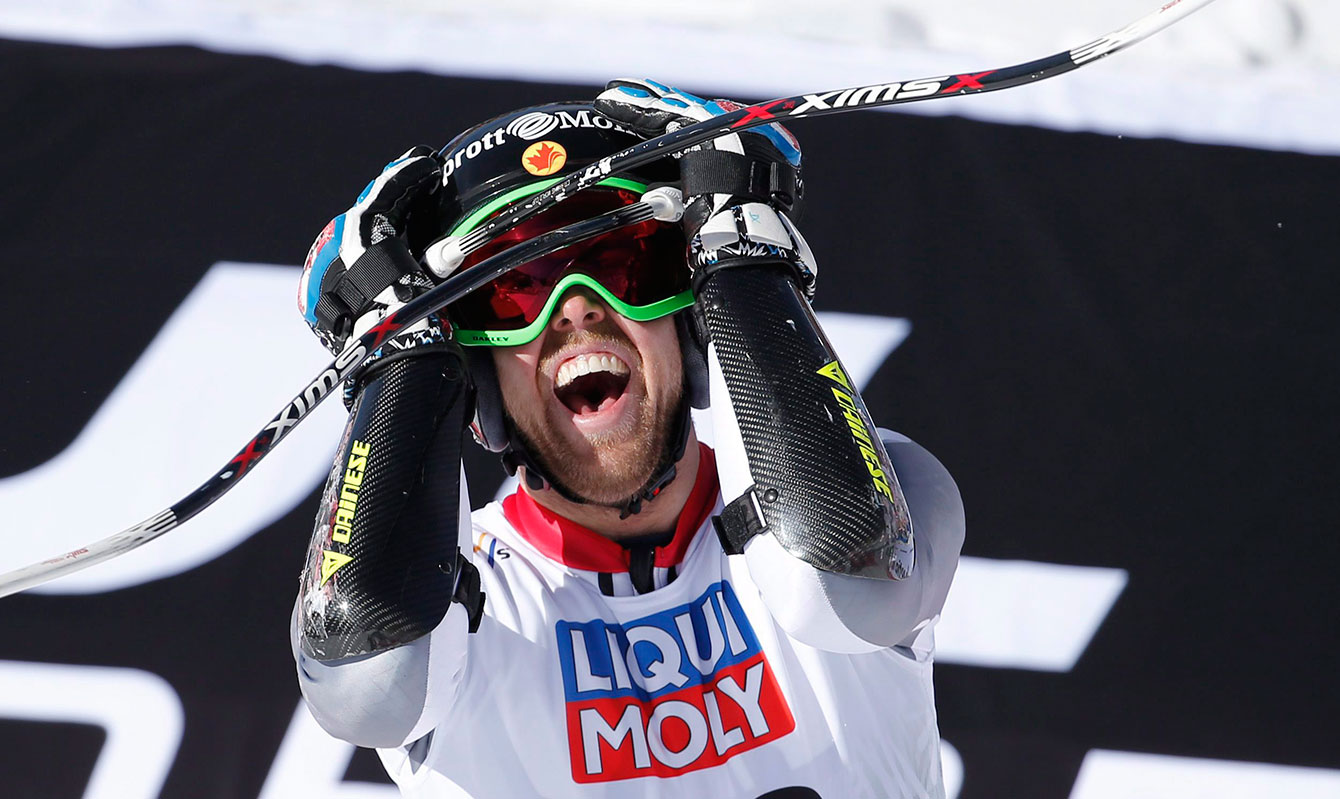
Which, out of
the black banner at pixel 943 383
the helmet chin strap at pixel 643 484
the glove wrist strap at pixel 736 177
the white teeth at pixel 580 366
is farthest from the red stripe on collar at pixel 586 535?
A: the black banner at pixel 943 383

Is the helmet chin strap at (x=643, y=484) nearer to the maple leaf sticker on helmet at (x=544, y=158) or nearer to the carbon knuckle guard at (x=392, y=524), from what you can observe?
the carbon knuckle guard at (x=392, y=524)

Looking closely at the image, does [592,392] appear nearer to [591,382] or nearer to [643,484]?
[591,382]

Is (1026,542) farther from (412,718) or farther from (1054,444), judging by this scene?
(412,718)

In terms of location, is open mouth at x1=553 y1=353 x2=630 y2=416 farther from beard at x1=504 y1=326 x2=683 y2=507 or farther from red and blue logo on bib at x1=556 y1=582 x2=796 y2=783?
red and blue logo on bib at x1=556 y1=582 x2=796 y2=783

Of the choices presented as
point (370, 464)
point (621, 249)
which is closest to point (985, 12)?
point (621, 249)

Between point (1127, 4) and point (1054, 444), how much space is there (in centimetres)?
82

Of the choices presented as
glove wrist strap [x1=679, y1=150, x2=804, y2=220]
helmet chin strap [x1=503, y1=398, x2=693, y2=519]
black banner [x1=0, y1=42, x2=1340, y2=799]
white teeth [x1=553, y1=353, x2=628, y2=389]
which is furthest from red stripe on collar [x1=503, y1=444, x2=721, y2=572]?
black banner [x1=0, y1=42, x2=1340, y2=799]

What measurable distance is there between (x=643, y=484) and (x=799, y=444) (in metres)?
0.28

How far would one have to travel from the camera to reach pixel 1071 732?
185 centimetres

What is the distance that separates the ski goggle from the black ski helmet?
0.6 inches

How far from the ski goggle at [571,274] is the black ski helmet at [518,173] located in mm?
16

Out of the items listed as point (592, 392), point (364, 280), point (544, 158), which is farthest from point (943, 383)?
point (364, 280)

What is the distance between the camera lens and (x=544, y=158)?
131 cm

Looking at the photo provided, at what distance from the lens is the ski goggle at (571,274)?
1284 millimetres
